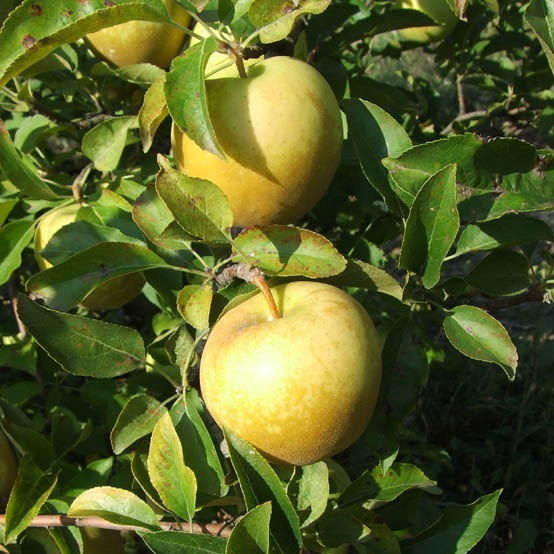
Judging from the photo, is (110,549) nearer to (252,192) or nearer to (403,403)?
(403,403)

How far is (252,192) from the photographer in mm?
853

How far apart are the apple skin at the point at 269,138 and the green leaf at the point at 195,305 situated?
0.39 ft

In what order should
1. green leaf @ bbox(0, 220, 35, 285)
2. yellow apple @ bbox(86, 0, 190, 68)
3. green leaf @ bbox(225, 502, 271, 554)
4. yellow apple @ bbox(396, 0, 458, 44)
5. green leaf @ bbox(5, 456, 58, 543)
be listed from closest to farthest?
green leaf @ bbox(225, 502, 271, 554) → green leaf @ bbox(5, 456, 58, 543) → yellow apple @ bbox(86, 0, 190, 68) → green leaf @ bbox(0, 220, 35, 285) → yellow apple @ bbox(396, 0, 458, 44)

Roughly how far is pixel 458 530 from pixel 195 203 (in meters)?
0.59

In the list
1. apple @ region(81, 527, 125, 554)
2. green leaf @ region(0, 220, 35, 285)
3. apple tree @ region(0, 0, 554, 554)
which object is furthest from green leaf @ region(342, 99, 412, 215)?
apple @ region(81, 527, 125, 554)

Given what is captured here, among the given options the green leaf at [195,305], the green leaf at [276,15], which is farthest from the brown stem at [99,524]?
the green leaf at [276,15]

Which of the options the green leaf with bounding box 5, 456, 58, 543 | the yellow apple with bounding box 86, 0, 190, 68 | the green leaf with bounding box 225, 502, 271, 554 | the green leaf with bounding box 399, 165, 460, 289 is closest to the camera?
the green leaf with bounding box 225, 502, 271, 554

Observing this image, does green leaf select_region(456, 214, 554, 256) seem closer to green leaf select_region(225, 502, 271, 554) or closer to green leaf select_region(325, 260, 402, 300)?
green leaf select_region(325, 260, 402, 300)

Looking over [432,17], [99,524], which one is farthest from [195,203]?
[432,17]

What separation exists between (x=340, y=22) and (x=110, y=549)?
103cm

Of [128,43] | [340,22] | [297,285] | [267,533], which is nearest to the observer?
[267,533]

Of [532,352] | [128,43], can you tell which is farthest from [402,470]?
[532,352]

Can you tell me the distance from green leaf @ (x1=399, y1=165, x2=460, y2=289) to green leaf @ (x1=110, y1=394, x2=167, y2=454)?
15.5 inches

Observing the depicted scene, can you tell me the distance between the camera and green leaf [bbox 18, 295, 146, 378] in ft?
2.97
